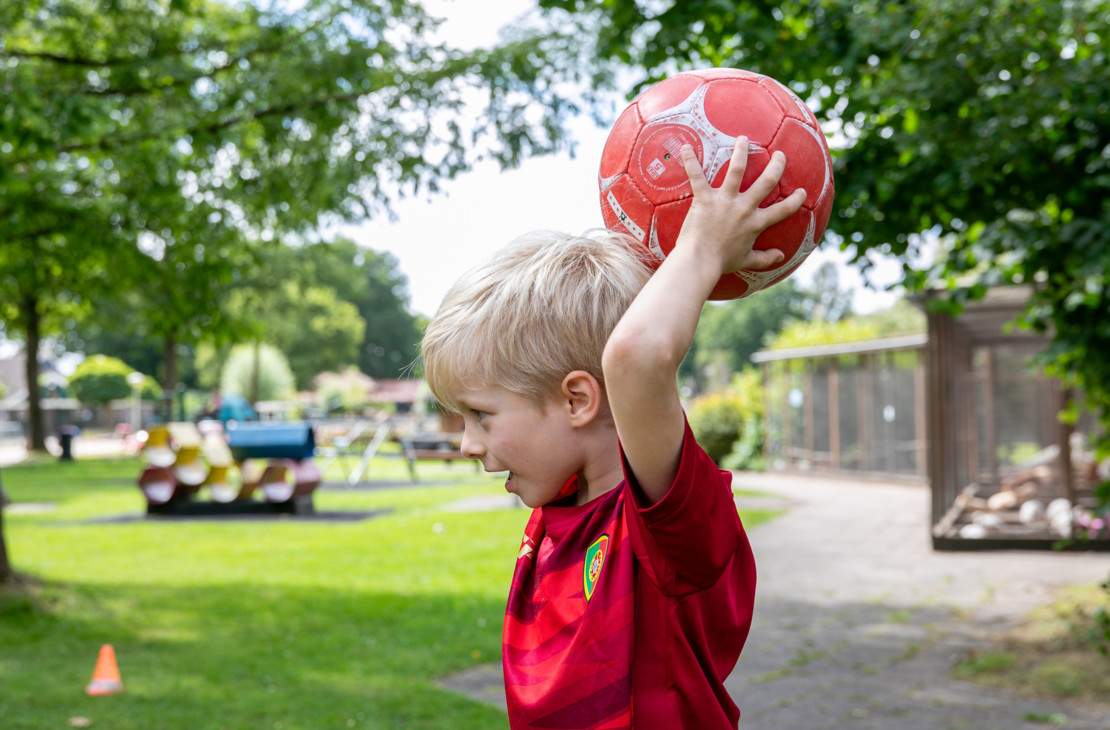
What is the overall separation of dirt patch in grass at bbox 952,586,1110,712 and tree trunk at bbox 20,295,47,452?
94.1ft

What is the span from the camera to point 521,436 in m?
1.49

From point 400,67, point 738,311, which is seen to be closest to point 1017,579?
point 400,67

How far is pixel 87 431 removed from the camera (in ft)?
205

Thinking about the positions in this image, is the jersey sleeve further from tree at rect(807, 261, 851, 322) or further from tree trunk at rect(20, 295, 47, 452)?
tree at rect(807, 261, 851, 322)

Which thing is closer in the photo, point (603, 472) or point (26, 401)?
point (603, 472)

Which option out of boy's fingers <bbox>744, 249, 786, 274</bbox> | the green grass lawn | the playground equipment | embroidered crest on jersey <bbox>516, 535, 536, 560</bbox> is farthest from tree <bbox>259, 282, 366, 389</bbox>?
boy's fingers <bbox>744, 249, 786, 274</bbox>

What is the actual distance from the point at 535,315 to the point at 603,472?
299 millimetres

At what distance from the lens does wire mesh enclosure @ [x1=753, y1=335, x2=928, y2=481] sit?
1959 cm

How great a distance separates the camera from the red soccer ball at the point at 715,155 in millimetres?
1444

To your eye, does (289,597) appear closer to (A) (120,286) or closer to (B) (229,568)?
(B) (229,568)

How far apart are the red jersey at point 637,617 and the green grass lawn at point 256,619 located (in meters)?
3.73

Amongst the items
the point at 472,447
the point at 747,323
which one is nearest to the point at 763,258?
the point at 472,447

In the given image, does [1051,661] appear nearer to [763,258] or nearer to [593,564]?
[593,564]

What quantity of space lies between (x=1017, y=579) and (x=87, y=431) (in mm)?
64197
